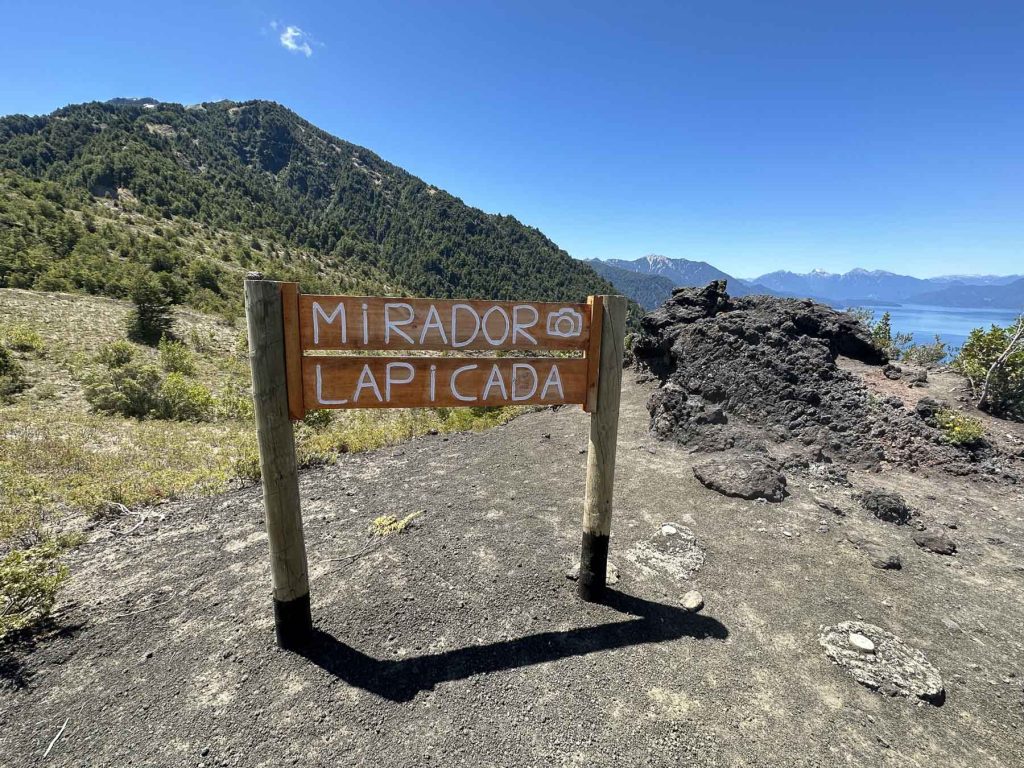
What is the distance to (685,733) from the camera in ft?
8.46

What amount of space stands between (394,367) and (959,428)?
8.38 metres

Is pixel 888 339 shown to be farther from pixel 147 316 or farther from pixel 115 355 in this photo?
pixel 147 316

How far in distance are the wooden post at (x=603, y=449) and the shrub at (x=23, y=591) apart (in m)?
4.19

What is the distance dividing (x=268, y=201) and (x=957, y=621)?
116m

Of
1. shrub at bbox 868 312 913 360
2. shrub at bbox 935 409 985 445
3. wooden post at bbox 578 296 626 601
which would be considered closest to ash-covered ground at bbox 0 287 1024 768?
shrub at bbox 935 409 985 445

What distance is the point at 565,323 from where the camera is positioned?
3174mm

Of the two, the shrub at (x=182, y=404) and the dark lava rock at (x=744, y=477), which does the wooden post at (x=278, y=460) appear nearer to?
the dark lava rock at (x=744, y=477)

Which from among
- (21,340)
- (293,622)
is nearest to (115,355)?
(21,340)

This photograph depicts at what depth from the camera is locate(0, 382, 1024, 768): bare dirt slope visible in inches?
98.4

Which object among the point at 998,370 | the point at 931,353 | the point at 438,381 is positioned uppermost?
the point at 438,381

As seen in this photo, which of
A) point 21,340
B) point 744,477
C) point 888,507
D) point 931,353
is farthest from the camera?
point 931,353

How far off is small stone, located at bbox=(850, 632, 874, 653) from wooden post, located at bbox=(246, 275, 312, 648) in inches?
162

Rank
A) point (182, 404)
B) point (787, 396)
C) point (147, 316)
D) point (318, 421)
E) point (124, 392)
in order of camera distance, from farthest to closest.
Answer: point (147, 316) → point (182, 404) → point (124, 392) → point (318, 421) → point (787, 396)

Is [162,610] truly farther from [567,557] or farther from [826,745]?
[826,745]
